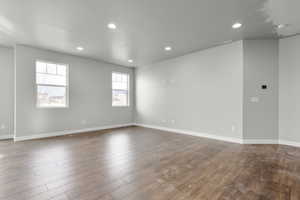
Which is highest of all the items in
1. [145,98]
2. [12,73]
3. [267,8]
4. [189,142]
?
[267,8]

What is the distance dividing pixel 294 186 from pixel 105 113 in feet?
19.2

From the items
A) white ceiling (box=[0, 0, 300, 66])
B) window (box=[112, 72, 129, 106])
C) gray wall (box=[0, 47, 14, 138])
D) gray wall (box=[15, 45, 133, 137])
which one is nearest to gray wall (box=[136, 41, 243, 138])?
white ceiling (box=[0, 0, 300, 66])

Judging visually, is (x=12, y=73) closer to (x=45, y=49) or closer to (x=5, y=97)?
(x=5, y=97)

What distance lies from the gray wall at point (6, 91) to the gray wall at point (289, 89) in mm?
8172

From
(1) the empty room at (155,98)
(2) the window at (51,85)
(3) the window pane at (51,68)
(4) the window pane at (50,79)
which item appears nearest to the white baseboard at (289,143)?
(1) the empty room at (155,98)

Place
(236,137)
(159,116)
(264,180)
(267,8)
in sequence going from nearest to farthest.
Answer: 1. (264,180)
2. (267,8)
3. (236,137)
4. (159,116)

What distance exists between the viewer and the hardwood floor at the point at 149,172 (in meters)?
1.85

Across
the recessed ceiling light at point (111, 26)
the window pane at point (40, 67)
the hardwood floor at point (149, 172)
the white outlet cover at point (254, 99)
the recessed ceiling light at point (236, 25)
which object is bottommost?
the hardwood floor at point (149, 172)

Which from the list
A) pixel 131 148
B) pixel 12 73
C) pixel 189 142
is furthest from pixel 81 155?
pixel 12 73

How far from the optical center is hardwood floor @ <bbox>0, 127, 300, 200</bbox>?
1854mm

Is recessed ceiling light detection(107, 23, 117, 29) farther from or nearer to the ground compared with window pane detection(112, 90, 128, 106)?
farther from the ground

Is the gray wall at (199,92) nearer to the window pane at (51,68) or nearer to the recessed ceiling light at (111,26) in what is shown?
the recessed ceiling light at (111,26)

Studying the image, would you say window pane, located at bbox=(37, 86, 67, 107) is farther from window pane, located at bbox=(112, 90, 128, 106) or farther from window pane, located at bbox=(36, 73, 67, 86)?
window pane, located at bbox=(112, 90, 128, 106)

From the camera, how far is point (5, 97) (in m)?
4.59
